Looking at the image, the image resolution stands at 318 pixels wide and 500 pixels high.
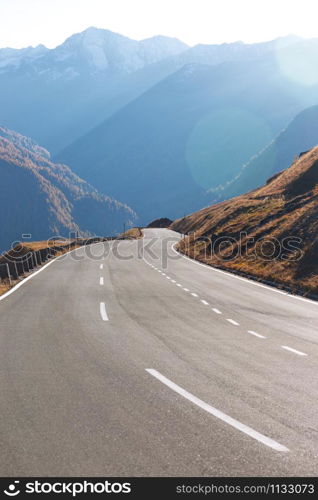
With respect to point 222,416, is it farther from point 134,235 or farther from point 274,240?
point 134,235

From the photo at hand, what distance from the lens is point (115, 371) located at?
23.6 feet

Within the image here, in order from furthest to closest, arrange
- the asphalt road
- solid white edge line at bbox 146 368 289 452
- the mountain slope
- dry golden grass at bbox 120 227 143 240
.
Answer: dry golden grass at bbox 120 227 143 240 → the mountain slope → solid white edge line at bbox 146 368 289 452 → the asphalt road

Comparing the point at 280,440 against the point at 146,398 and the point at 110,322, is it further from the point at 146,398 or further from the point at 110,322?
the point at 110,322

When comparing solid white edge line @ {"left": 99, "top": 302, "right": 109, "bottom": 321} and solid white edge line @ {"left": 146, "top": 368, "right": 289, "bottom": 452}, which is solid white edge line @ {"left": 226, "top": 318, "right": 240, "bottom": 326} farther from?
solid white edge line @ {"left": 146, "top": 368, "right": 289, "bottom": 452}

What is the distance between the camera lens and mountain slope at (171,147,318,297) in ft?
77.4

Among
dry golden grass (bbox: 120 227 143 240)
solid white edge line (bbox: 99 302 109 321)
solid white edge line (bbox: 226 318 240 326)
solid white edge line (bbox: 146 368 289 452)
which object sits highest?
dry golden grass (bbox: 120 227 143 240)

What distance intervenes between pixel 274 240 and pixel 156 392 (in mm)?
25496

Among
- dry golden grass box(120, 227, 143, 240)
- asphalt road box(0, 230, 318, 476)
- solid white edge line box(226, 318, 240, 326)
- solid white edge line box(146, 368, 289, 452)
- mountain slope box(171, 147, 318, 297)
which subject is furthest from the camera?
dry golden grass box(120, 227, 143, 240)

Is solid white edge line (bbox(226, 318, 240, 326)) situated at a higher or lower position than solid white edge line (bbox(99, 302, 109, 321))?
lower

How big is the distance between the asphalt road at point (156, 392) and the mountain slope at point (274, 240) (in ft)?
32.8

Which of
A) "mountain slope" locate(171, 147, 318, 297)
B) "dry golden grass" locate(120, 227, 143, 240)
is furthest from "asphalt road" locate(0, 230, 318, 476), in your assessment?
"dry golden grass" locate(120, 227, 143, 240)

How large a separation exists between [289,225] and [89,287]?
16779 mm

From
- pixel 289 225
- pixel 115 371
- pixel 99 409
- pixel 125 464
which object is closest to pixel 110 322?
pixel 115 371

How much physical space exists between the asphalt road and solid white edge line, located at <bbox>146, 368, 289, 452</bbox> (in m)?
0.01
